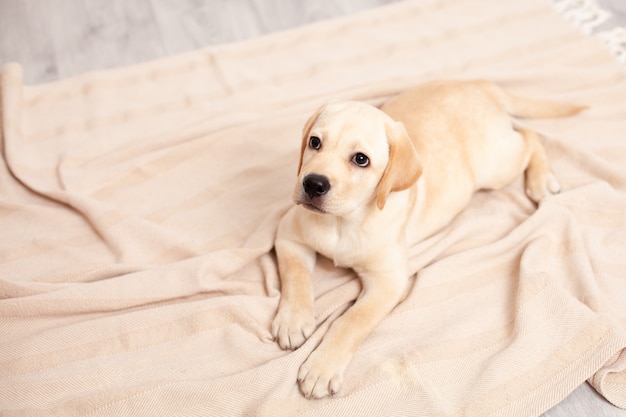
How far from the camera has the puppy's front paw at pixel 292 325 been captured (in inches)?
90.7

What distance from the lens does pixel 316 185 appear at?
82.4 inches

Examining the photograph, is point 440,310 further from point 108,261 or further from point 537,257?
point 108,261

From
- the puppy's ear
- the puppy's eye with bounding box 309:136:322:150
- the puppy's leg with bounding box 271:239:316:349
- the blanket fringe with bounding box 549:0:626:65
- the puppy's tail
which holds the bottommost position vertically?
the puppy's leg with bounding box 271:239:316:349

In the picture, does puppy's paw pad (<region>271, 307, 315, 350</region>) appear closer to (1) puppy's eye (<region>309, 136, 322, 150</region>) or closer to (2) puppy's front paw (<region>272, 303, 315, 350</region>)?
(2) puppy's front paw (<region>272, 303, 315, 350</region>)

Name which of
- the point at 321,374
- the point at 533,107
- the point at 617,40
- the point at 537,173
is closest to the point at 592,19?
the point at 617,40

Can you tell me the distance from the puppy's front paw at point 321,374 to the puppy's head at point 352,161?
Result: 535 mm

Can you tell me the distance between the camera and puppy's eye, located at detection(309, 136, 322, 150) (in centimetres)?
221

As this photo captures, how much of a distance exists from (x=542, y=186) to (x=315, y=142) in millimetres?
1334

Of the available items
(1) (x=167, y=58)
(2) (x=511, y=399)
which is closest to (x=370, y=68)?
(1) (x=167, y=58)

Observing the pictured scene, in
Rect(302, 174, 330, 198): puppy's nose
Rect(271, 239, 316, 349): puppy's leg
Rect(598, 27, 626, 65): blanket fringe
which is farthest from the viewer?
Rect(598, 27, 626, 65): blanket fringe

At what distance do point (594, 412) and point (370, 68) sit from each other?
2.31 metres

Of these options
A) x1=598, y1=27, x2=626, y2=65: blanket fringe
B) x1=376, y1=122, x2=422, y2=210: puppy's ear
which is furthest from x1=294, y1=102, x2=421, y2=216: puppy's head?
x1=598, y1=27, x2=626, y2=65: blanket fringe

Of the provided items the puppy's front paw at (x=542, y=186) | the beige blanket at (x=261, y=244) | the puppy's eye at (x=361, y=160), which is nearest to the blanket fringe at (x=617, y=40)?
the beige blanket at (x=261, y=244)

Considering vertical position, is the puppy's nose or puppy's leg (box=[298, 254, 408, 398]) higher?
the puppy's nose
